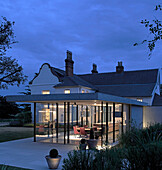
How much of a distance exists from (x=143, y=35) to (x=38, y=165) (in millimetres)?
6018

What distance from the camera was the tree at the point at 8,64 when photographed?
14703 mm

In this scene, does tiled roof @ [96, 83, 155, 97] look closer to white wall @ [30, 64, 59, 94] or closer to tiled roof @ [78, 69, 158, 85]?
tiled roof @ [78, 69, 158, 85]

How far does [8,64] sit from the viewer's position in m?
15.4

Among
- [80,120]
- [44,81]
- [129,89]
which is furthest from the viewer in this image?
[44,81]

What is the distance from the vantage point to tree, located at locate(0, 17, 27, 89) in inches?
579

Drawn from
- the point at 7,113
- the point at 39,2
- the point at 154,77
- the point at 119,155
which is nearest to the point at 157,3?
the point at 119,155

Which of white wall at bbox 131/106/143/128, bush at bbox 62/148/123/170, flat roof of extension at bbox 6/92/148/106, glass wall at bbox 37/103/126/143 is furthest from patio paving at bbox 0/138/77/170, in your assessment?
white wall at bbox 131/106/143/128

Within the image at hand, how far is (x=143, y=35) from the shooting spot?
19.4ft

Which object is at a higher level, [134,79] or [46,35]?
[46,35]

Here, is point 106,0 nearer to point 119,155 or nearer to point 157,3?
point 157,3

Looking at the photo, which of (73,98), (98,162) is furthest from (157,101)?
(98,162)

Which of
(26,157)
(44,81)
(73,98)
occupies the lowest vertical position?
(26,157)

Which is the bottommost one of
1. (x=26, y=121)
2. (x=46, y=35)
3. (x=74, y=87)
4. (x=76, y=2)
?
(x=26, y=121)

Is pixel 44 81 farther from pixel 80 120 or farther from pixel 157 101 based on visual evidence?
pixel 157 101
